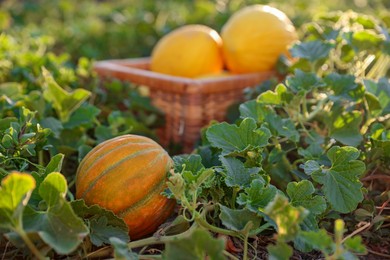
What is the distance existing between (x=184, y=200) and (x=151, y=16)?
289 centimetres

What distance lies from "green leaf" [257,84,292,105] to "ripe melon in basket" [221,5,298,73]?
81 centimetres

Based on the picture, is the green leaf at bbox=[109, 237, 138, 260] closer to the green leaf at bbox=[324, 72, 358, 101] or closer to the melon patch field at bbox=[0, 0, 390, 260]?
the melon patch field at bbox=[0, 0, 390, 260]

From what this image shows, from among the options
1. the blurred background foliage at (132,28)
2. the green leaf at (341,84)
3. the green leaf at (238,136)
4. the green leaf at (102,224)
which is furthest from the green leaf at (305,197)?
the blurred background foliage at (132,28)

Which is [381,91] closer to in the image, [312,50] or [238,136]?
[312,50]

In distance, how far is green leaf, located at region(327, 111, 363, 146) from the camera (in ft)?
5.34

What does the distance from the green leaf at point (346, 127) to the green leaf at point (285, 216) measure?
1.91 ft

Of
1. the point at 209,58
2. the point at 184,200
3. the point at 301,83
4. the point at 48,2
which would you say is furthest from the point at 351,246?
the point at 48,2

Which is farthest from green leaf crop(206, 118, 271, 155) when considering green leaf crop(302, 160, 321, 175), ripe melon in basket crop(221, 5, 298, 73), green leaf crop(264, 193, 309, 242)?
ripe melon in basket crop(221, 5, 298, 73)

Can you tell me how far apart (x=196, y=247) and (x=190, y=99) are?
118 cm

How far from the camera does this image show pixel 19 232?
108 cm

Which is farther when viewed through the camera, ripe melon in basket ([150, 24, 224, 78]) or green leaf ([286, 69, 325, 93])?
ripe melon in basket ([150, 24, 224, 78])

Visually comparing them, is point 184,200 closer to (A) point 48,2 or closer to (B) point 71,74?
(B) point 71,74

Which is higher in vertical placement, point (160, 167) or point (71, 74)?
point (160, 167)

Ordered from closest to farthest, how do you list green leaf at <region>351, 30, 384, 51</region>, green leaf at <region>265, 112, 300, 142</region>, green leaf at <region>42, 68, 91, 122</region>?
green leaf at <region>265, 112, 300, 142</region> < green leaf at <region>42, 68, 91, 122</region> < green leaf at <region>351, 30, 384, 51</region>
